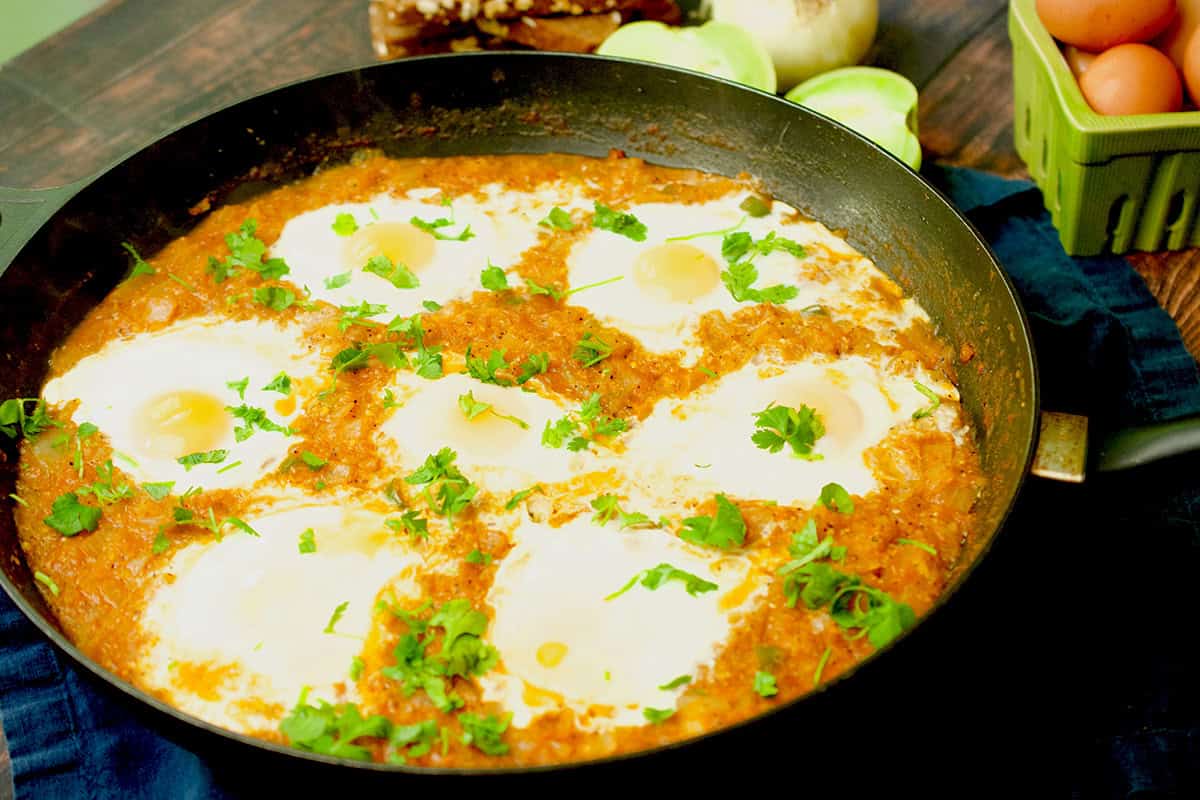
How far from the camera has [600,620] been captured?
95.9 inches

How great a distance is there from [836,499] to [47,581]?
199 centimetres

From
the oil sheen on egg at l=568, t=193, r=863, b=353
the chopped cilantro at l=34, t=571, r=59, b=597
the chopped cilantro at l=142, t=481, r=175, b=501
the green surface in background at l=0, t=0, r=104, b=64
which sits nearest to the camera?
the chopped cilantro at l=34, t=571, r=59, b=597

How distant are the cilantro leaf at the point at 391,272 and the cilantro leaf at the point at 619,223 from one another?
62 centimetres

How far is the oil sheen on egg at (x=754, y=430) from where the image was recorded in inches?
108

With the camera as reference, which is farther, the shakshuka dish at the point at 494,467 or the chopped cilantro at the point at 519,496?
the chopped cilantro at the point at 519,496

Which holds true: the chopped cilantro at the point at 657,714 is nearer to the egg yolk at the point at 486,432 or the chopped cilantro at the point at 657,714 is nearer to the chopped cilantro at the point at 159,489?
the egg yolk at the point at 486,432

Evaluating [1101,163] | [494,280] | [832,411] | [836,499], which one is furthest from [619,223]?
[1101,163]

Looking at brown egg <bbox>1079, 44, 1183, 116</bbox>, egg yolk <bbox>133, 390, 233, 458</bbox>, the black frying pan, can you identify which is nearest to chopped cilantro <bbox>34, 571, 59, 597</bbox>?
the black frying pan

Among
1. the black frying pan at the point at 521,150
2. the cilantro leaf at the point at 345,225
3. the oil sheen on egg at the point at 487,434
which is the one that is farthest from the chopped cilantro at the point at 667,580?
the cilantro leaf at the point at 345,225

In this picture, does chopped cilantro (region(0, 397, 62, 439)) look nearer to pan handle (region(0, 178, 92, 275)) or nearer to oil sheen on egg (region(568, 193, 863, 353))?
pan handle (region(0, 178, 92, 275))

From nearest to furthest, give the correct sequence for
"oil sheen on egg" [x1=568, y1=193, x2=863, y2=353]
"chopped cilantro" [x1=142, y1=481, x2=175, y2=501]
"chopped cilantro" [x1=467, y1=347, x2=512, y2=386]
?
"chopped cilantro" [x1=142, y1=481, x2=175, y2=501] → "chopped cilantro" [x1=467, y1=347, x2=512, y2=386] → "oil sheen on egg" [x1=568, y1=193, x2=863, y2=353]

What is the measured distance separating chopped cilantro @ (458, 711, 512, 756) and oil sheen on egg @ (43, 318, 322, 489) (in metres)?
0.96

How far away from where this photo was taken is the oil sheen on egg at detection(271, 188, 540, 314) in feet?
10.8

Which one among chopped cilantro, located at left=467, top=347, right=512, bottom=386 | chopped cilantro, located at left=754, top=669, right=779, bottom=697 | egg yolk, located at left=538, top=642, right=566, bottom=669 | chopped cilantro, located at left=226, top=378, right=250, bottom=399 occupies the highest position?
chopped cilantro, located at left=226, top=378, right=250, bottom=399
